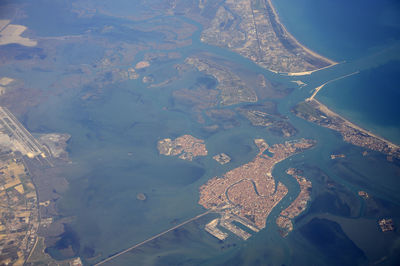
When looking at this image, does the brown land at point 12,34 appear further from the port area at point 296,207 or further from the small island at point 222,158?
the port area at point 296,207

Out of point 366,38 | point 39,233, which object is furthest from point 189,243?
point 366,38

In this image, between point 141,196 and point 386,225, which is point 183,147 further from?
point 386,225

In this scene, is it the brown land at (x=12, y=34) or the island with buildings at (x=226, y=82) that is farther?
the brown land at (x=12, y=34)

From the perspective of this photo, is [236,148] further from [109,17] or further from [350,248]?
[109,17]

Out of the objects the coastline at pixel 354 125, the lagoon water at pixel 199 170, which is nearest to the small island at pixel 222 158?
the lagoon water at pixel 199 170

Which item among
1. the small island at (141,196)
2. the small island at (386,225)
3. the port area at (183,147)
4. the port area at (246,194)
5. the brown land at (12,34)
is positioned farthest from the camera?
the brown land at (12,34)

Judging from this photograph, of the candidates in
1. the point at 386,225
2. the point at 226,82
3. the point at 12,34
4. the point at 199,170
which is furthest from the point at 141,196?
Answer: the point at 12,34
